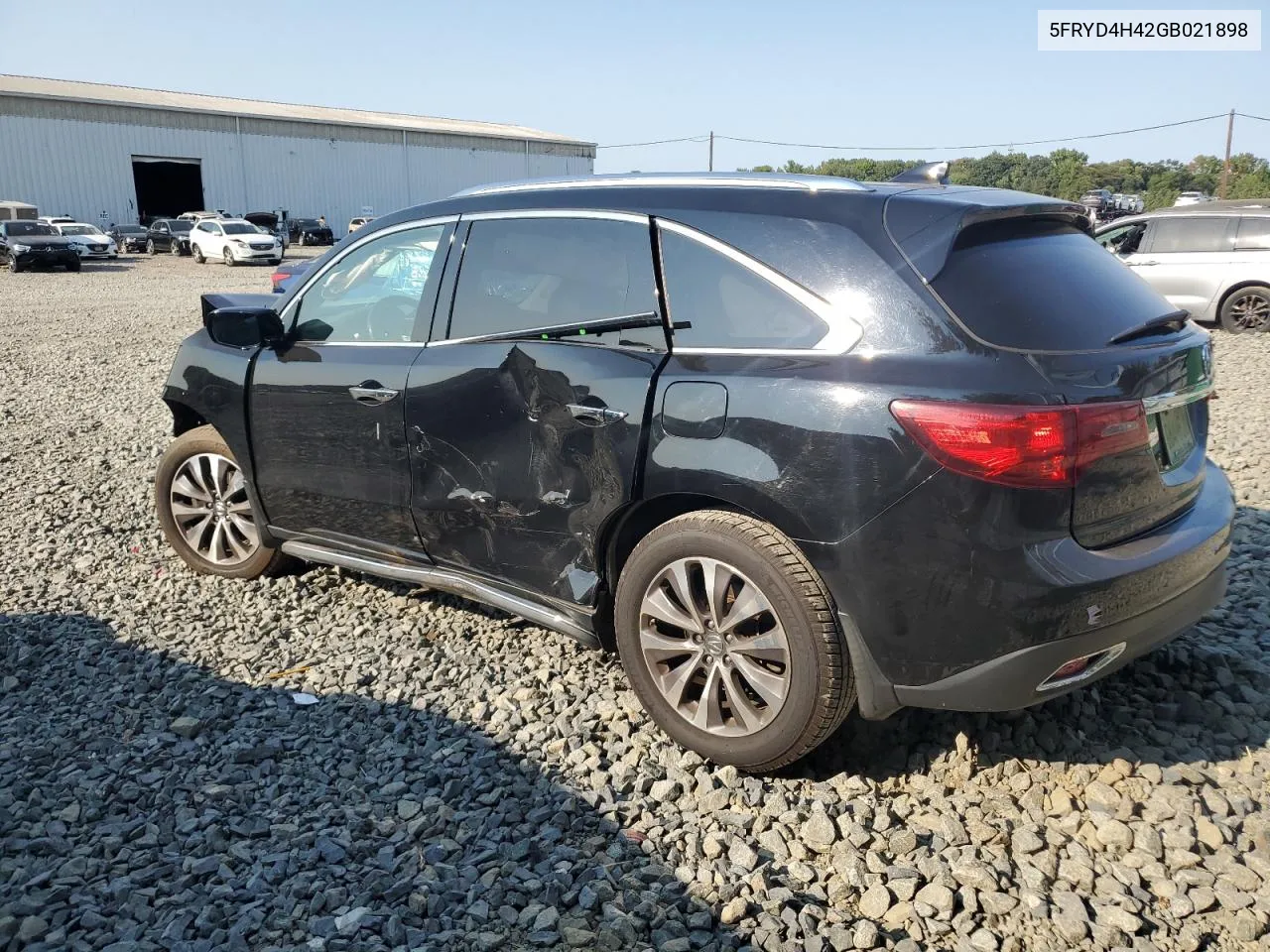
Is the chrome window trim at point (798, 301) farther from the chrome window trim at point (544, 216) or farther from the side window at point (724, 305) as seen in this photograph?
the chrome window trim at point (544, 216)

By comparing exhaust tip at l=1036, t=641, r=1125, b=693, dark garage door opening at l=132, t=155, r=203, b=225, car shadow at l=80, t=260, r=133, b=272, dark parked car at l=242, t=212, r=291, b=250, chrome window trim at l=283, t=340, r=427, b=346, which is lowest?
exhaust tip at l=1036, t=641, r=1125, b=693

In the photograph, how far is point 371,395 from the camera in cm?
400

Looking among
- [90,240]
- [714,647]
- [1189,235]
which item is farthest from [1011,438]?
[90,240]

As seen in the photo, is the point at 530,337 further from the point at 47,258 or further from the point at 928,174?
the point at 47,258

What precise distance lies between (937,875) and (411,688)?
6.78 ft

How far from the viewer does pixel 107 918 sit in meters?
2.60

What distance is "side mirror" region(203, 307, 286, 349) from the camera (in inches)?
169

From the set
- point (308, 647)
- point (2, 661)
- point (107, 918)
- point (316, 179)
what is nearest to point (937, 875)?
point (107, 918)

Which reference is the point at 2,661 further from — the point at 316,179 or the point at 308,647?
the point at 316,179

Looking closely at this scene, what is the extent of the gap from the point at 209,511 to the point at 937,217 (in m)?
3.77

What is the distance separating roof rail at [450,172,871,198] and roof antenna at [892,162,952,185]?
412 mm

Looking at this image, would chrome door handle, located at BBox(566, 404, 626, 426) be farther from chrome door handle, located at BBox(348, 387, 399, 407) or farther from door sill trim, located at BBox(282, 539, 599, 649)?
chrome door handle, located at BBox(348, 387, 399, 407)

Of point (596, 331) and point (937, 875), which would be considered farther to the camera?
point (596, 331)

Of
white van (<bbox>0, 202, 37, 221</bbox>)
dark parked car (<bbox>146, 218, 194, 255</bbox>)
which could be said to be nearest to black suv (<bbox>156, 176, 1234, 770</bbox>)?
white van (<bbox>0, 202, 37, 221</bbox>)
